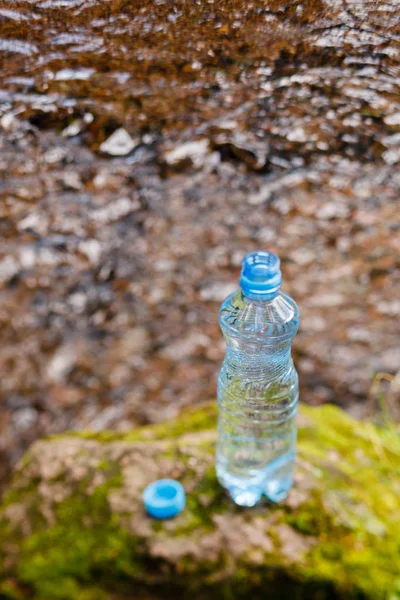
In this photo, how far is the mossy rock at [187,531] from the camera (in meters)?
1.21

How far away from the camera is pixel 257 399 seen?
144 cm

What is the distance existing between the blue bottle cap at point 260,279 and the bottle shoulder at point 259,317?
0.20 meters

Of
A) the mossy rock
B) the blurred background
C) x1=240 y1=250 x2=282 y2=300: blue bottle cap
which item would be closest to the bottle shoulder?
x1=240 y1=250 x2=282 y2=300: blue bottle cap

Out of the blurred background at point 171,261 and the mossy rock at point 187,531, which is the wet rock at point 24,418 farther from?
the mossy rock at point 187,531

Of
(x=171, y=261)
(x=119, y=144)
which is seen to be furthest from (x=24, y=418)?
(x=119, y=144)

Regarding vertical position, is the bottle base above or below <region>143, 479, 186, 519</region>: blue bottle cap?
below

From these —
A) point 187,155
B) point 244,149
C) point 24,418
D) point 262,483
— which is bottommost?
point 24,418

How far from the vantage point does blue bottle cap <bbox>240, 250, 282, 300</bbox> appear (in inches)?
44.0

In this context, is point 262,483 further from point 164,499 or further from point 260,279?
point 260,279

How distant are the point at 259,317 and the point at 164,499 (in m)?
0.43

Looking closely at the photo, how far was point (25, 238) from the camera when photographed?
2426mm

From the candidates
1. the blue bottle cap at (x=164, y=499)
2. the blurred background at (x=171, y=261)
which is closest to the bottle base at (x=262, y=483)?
the blue bottle cap at (x=164, y=499)

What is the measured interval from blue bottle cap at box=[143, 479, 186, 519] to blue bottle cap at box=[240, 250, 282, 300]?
18.7 inches

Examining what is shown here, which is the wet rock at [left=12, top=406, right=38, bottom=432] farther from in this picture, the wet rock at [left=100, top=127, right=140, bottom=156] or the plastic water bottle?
the plastic water bottle
